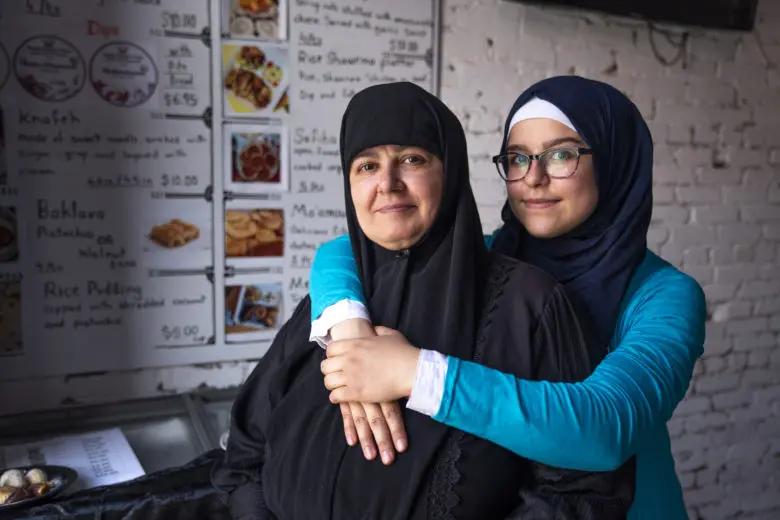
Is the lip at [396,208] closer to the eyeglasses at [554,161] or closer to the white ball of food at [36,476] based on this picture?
the eyeglasses at [554,161]

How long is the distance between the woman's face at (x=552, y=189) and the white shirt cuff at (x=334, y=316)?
371 mm

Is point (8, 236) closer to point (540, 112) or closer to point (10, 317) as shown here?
point (10, 317)

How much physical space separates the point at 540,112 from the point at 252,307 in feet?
3.06

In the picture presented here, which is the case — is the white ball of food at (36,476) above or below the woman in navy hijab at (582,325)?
below

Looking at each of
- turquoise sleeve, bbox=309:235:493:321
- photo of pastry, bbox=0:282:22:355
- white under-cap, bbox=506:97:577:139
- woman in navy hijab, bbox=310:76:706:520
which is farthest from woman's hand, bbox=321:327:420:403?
photo of pastry, bbox=0:282:22:355

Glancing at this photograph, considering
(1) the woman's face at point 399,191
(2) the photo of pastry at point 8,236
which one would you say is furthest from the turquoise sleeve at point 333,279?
(2) the photo of pastry at point 8,236

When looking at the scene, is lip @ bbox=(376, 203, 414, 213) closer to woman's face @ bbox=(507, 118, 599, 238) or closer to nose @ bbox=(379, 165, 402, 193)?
nose @ bbox=(379, 165, 402, 193)

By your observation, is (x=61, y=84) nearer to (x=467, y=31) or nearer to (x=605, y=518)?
(x=467, y=31)

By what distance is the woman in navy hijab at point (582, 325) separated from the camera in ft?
2.79

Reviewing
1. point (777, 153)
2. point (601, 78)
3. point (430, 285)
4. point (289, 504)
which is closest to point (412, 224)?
point (430, 285)

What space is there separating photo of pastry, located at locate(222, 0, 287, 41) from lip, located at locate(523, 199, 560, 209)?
86 cm

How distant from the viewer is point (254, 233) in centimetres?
173

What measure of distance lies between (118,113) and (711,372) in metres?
2.17

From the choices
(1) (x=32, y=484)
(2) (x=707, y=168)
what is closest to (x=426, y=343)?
(1) (x=32, y=484)
